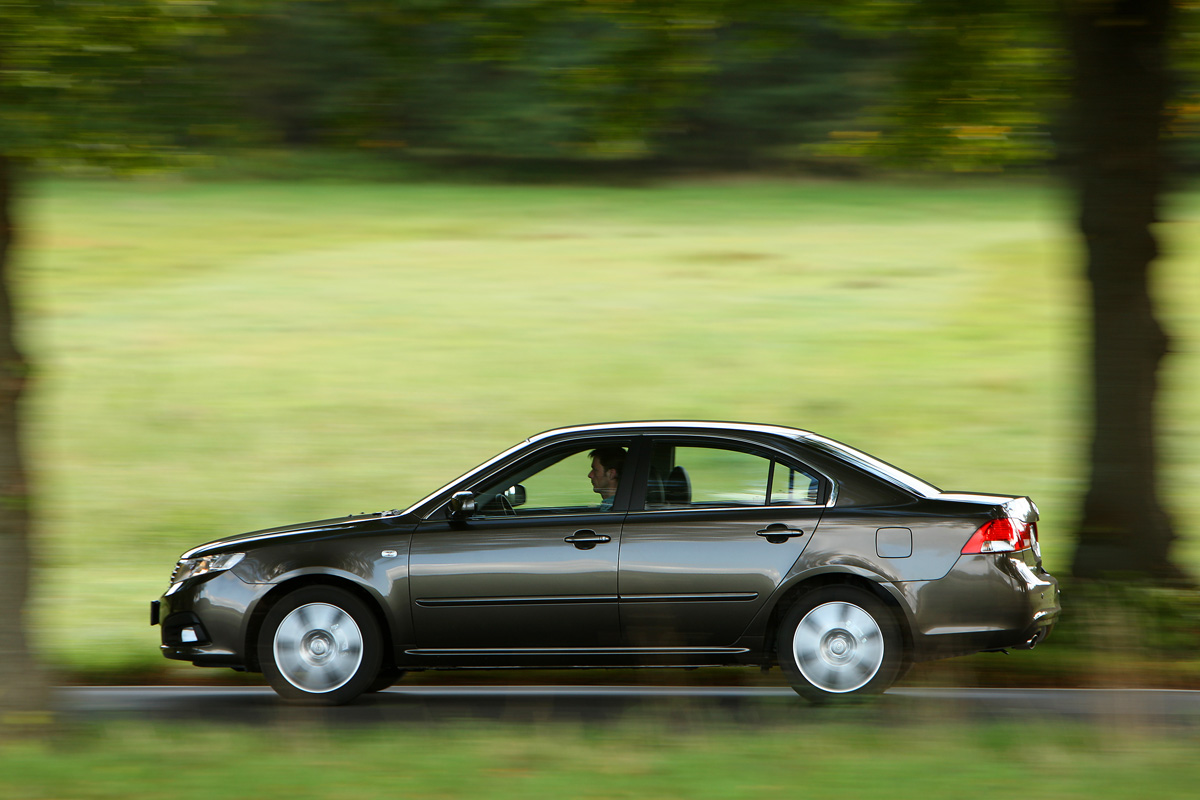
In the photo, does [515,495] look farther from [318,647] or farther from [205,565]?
[205,565]

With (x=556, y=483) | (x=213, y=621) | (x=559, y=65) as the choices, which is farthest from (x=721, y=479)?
(x=559, y=65)

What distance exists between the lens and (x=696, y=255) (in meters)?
25.4

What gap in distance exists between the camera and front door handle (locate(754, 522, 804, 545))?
294 inches

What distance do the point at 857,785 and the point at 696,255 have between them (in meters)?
20.5

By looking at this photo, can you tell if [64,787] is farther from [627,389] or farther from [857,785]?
[627,389]

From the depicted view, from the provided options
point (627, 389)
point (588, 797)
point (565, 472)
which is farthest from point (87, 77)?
point (627, 389)

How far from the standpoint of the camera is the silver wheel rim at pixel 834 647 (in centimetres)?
744

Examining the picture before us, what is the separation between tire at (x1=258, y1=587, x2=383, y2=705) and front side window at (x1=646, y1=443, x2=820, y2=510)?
5.59ft

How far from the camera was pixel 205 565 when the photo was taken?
794 cm

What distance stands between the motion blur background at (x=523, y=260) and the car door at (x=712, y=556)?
190 centimetres

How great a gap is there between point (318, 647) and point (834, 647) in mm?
2766

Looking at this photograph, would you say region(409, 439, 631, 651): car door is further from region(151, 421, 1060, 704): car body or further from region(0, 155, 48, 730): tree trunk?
region(0, 155, 48, 730): tree trunk

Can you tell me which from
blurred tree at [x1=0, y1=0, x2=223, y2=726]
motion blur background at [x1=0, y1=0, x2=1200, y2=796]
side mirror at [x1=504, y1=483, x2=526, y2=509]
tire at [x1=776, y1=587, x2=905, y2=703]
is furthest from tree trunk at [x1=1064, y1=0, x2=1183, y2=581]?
blurred tree at [x1=0, y1=0, x2=223, y2=726]

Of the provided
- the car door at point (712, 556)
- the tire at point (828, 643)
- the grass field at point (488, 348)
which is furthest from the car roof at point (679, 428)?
the grass field at point (488, 348)
